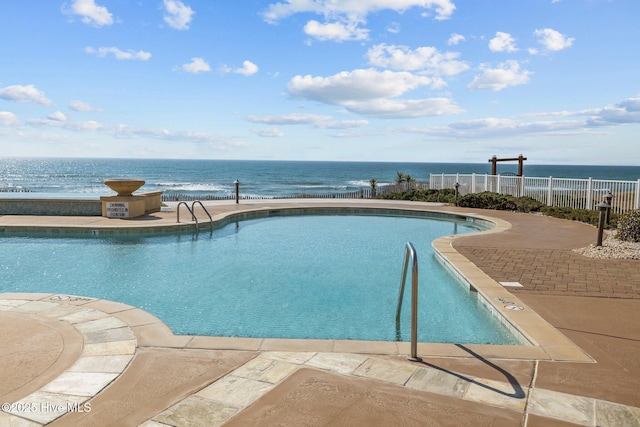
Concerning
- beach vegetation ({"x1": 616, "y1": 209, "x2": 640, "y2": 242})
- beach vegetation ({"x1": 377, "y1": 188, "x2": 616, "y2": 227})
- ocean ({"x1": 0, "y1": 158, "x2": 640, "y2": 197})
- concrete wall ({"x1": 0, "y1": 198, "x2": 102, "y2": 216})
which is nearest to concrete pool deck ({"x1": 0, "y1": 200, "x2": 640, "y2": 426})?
beach vegetation ({"x1": 616, "y1": 209, "x2": 640, "y2": 242})

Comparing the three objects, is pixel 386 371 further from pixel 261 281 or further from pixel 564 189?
pixel 564 189

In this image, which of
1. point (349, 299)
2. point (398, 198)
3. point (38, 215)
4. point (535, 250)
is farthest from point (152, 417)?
point (398, 198)

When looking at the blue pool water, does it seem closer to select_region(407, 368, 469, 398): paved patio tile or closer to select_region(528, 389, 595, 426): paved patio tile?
select_region(407, 368, 469, 398): paved patio tile

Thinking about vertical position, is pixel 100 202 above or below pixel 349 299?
above

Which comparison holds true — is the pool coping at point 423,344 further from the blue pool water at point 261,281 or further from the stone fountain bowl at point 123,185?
the stone fountain bowl at point 123,185

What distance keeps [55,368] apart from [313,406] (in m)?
2.16

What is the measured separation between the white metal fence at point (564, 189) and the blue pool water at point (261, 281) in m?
6.40

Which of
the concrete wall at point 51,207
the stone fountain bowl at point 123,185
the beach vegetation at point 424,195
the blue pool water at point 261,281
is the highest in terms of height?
the stone fountain bowl at point 123,185

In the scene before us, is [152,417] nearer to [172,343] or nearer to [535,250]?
[172,343]

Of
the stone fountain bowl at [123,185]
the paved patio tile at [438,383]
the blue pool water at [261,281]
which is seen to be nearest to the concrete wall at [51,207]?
the stone fountain bowl at [123,185]

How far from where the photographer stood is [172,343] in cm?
441

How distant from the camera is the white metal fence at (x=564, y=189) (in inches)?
556

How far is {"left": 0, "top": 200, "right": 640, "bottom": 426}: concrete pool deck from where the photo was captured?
317 centimetres

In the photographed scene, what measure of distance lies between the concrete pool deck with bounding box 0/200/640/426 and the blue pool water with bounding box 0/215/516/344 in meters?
0.80
